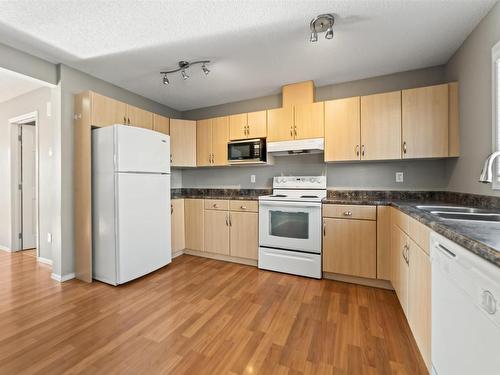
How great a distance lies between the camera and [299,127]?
9.48 ft

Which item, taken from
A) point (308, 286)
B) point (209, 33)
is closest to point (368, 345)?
point (308, 286)

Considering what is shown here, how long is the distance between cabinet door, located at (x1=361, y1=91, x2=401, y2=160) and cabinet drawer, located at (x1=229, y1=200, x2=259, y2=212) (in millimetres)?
1391

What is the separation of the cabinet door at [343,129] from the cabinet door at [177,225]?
85.4 inches

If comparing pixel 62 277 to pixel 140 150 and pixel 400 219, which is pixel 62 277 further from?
pixel 400 219

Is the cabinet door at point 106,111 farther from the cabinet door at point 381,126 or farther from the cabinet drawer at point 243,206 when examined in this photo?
the cabinet door at point 381,126

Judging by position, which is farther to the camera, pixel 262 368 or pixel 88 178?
pixel 88 178

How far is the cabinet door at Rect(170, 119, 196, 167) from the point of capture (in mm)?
3498

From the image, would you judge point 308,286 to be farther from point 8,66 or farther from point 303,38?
point 8,66

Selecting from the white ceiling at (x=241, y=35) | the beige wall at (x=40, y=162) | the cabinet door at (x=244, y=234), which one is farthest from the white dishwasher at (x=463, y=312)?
the beige wall at (x=40, y=162)

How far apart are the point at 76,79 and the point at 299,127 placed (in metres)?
2.66

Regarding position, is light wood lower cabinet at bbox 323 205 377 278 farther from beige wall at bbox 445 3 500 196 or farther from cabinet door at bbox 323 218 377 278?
beige wall at bbox 445 3 500 196

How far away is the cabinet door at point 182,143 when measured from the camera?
3.50m

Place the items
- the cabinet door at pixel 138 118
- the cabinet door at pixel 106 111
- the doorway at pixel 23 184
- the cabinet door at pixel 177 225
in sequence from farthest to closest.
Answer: the doorway at pixel 23 184
the cabinet door at pixel 177 225
the cabinet door at pixel 138 118
the cabinet door at pixel 106 111

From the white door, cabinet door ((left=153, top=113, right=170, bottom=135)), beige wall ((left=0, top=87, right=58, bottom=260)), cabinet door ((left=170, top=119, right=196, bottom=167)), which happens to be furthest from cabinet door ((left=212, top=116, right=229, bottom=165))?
the white door
